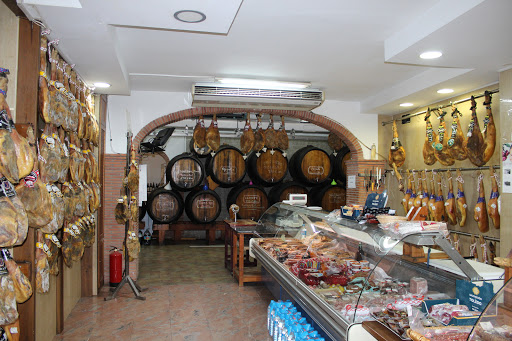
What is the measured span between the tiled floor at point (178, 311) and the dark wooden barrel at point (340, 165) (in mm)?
4251

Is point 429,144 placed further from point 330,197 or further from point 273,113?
point 330,197

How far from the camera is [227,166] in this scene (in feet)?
31.3

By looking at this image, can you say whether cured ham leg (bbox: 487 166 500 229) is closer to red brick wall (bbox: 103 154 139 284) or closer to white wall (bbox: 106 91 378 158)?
white wall (bbox: 106 91 378 158)

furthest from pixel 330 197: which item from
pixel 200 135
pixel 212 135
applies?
pixel 200 135

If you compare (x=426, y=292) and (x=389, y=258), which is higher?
(x=389, y=258)

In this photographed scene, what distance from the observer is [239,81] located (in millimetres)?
6121

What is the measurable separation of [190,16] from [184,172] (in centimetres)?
646

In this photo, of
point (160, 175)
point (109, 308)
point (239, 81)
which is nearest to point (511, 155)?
point (239, 81)

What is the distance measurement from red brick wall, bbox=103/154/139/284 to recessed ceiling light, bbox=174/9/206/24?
3.59 metres

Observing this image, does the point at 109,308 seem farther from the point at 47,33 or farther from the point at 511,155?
the point at 511,155

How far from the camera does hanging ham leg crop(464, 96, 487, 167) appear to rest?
16.9ft

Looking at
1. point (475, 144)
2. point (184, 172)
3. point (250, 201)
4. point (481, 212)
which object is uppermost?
point (475, 144)

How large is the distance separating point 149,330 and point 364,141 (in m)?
5.03

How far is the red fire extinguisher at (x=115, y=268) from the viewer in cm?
615
